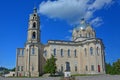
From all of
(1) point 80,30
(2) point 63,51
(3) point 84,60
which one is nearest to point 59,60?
(2) point 63,51

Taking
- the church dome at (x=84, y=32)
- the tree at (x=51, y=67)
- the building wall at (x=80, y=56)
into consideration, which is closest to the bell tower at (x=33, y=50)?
the building wall at (x=80, y=56)

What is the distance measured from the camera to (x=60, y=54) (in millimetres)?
71625

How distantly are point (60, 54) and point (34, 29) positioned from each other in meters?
11.1

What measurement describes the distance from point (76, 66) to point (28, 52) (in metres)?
15.9

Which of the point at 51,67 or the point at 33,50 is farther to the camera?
the point at 33,50

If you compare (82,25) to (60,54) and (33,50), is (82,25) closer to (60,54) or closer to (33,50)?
(60,54)

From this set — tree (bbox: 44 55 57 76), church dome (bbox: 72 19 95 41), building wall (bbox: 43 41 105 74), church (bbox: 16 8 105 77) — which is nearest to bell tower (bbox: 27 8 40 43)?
church (bbox: 16 8 105 77)

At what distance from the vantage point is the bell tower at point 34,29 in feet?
228

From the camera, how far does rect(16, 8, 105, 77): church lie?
67812 mm

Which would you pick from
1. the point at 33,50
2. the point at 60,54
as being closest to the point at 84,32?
the point at 60,54

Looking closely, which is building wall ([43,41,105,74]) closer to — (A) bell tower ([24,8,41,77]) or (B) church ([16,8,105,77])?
(B) church ([16,8,105,77])

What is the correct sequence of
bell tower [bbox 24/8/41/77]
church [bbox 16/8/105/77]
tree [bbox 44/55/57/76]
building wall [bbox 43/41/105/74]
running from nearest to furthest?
tree [bbox 44/55/57/76] → bell tower [bbox 24/8/41/77] → church [bbox 16/8/105/77] → building wall [bbox 43/41/105/74]

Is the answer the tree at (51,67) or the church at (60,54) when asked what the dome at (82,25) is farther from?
the tree at (51,67)

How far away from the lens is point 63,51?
72.3m
